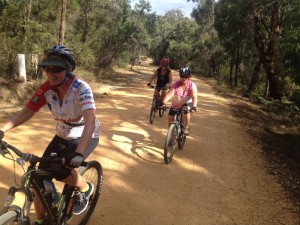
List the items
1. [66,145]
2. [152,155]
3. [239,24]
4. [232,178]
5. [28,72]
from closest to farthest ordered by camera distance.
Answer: [66,145] < [232,178] < [152,155] < [28,72] < [239,24]

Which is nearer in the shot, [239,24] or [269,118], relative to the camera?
[269,118]

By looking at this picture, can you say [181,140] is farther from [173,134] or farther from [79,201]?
[79,201]

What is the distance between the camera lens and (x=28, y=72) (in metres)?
14.4

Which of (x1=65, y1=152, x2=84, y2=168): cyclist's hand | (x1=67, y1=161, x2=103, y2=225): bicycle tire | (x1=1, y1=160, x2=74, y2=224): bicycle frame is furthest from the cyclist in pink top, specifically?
(x1=65, y1=152, x2=84, y2=168): cyclist's hand

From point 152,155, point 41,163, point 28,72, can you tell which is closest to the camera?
point 41,163

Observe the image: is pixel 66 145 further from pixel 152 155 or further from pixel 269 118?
pixel 269 118

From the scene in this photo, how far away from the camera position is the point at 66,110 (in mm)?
3273

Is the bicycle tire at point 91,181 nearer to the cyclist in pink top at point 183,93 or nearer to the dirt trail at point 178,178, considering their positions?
the dirt trail at point 178,178

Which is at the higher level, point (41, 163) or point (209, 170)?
point (41, 163)

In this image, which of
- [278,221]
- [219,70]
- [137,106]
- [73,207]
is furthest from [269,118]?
[219,70]

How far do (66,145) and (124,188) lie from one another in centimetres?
227

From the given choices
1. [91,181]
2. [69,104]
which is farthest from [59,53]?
[91,181]

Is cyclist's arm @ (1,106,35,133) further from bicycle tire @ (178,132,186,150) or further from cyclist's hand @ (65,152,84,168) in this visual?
bicycle tire @ (178,132,186,150)

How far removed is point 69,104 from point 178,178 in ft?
11.2
